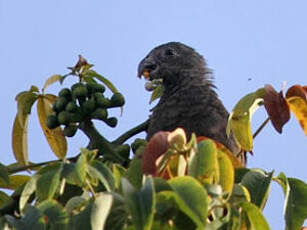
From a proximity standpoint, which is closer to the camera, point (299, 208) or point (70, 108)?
point (299, 208)

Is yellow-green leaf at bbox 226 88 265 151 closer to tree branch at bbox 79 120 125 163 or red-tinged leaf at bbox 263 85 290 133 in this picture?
red-tinged leaf at bbox 263 85 290 133

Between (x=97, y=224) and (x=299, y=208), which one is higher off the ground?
(x=97, y=224)

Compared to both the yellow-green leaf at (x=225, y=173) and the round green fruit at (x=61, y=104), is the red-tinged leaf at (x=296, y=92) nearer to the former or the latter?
the yellow-green leaf at (x=225, y=173)

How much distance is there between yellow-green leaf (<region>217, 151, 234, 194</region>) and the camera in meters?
2.21

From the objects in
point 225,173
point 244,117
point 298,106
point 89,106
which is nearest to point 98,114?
point 89,106

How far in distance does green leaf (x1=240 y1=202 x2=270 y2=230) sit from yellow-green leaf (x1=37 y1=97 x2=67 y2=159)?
122cm

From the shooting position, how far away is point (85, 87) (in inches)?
121

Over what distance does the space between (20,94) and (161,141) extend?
1033mm

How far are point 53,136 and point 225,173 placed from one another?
45.9 inches

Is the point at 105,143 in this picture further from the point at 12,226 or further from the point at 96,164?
the point at 12,226

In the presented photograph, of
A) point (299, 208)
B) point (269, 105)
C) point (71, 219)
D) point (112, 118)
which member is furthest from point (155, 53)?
point (71, 219)

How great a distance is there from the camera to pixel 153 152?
2.24 m

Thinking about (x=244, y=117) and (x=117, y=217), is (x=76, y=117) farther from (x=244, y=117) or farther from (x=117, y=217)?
(x=117, y=217)

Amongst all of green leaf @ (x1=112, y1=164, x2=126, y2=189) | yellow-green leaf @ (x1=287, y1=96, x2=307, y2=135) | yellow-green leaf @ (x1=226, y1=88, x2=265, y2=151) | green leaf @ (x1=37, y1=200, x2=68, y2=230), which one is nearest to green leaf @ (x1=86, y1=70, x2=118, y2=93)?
yellow-green leaf @ (x1=226, y1=88, x2=265, y2=151)
